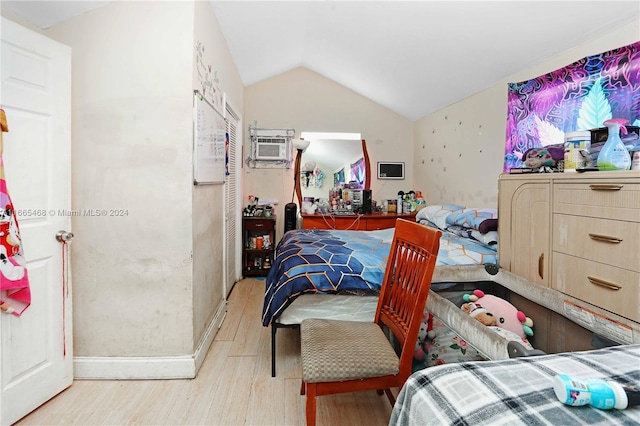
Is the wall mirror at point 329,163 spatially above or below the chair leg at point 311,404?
above

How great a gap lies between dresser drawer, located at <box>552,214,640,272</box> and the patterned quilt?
64 cm

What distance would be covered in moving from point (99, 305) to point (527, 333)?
235cm

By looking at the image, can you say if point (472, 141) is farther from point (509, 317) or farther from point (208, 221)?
point (208, 221)

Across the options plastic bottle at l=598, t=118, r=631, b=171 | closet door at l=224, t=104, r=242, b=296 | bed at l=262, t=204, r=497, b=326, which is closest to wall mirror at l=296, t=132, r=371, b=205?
closet door at l=224, t=104, r=242, b=296

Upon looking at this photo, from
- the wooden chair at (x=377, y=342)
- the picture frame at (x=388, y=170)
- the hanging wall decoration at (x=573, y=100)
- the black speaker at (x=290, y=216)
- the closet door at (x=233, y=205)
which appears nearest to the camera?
the wooden chair at (x=377, y=342)

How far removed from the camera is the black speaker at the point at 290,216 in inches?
174

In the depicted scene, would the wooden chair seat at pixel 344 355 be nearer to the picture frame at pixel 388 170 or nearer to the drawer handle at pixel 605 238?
the drawer handle at pixel 605 238

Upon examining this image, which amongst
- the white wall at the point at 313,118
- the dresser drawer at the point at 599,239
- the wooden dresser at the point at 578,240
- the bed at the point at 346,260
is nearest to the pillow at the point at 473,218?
the bed at the point at 346,260

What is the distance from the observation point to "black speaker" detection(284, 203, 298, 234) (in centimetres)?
442

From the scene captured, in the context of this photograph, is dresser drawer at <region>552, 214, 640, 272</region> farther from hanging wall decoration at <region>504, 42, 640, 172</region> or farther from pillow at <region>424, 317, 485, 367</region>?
hanging wall decoration at <region>504, 42, 640, 172</region>

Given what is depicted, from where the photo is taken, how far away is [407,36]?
281 cm

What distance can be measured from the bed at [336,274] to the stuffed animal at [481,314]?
257 millimetres

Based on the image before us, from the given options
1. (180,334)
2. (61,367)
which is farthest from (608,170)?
(61,367)

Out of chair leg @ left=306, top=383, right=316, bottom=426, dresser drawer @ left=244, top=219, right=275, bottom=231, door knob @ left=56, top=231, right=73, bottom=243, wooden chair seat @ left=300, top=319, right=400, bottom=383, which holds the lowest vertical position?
chair leg @ left=306, top=383, right=316, bottom=426
